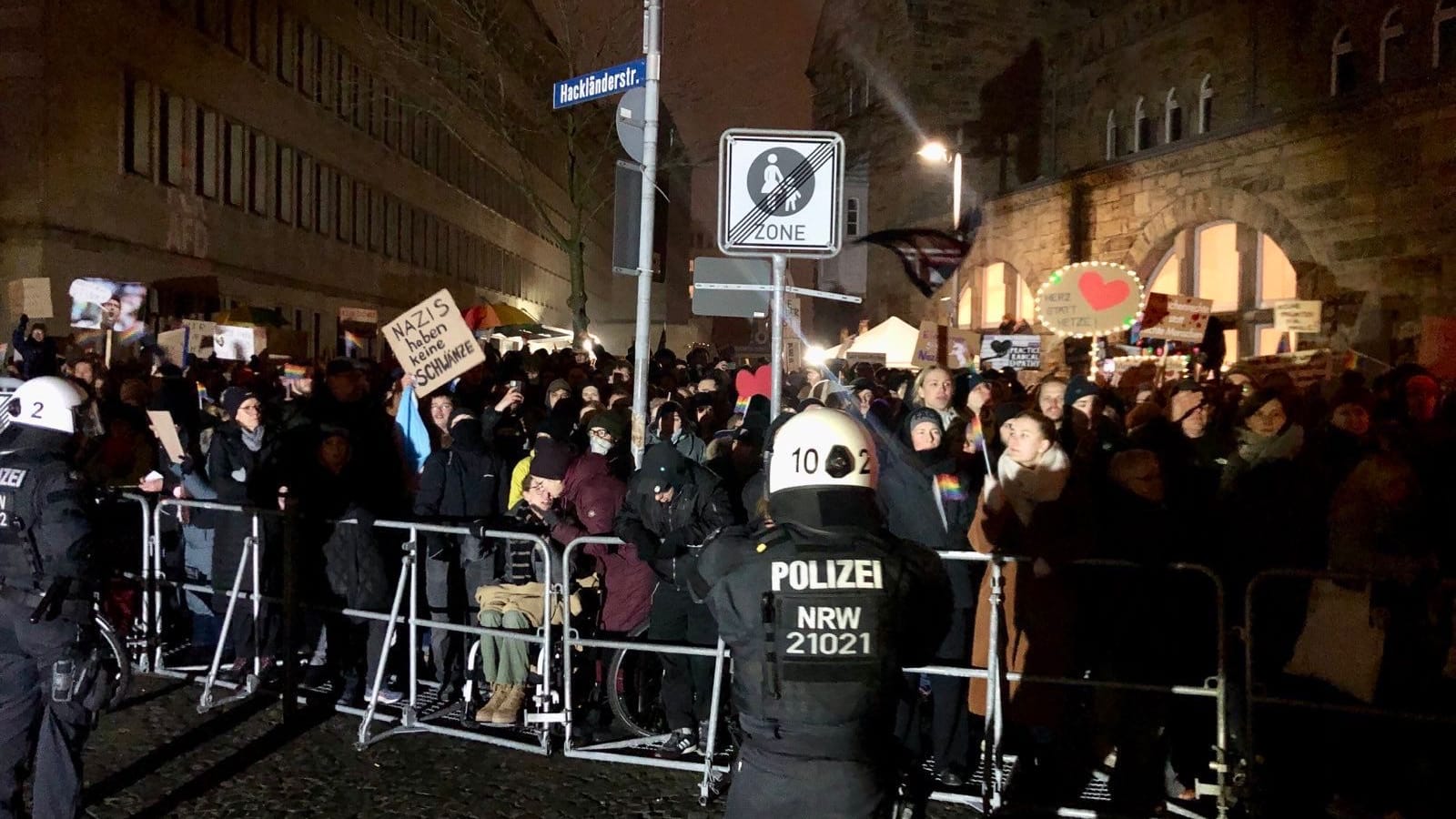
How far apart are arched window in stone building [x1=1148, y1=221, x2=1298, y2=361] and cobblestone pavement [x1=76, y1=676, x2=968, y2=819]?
52.6 ft

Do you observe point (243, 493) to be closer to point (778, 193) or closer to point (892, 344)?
point (778, 193)

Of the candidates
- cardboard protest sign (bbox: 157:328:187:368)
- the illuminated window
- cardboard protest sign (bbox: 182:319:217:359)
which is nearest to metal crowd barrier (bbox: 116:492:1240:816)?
cardboard protest sign (bbox: 157:328:187:368)

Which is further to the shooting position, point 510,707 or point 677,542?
point 510,707

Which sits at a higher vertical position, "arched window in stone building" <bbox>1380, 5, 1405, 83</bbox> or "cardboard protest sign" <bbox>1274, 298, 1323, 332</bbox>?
"arched window in stone building" <bbox>1380, 5, 1405, 83</bbox>

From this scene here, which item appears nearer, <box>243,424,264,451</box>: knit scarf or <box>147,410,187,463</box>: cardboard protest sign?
<box>243,424,264,451</box>: knit scarf

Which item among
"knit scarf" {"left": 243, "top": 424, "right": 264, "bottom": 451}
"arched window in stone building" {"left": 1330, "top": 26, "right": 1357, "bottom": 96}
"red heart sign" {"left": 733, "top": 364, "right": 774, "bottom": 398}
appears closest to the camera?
"knit scarf" {"left": 243, "top": 424, "right": 264, "bottom": 451}

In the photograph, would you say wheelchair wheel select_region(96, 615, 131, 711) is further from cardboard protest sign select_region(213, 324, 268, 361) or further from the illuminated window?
the illuminated window

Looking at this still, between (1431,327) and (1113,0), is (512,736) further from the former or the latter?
(1113,0)

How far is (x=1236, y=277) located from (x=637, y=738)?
17334 mm

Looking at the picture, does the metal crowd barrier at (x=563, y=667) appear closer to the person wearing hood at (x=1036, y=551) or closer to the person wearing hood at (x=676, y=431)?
the person wearing hood at (x=1036, y=551)

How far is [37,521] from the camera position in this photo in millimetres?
4492

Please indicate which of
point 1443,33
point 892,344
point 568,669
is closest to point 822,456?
point 568,669

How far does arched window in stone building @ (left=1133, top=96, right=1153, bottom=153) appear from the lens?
2497cm

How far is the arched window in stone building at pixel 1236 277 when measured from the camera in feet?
63.5
